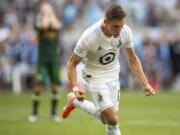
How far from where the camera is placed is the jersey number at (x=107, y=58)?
1230 cm

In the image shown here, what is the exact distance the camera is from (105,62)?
12383 mm

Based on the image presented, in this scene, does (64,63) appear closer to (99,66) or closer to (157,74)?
(157,74)

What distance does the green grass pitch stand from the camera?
50.6 ft

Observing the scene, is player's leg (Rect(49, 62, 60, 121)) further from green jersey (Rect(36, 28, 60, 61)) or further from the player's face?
the player's face

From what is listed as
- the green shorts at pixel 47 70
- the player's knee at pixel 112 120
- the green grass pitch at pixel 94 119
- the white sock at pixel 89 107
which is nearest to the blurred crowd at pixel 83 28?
the green grass pitch at pixel 94 119

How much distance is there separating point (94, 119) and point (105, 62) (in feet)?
21.9

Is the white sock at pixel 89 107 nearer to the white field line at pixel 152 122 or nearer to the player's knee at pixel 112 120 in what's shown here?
the player's knee at pixel 112 120

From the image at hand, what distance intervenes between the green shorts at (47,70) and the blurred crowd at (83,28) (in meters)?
10.6

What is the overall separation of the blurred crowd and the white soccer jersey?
17.2 meters

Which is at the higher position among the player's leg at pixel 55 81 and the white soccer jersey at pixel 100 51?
the white soccer jersey at pixel 100 51

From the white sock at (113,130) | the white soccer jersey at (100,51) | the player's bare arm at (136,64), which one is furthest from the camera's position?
the player's bare arm at (136,64)

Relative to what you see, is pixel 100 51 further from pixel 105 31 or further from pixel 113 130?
pixel 113 130

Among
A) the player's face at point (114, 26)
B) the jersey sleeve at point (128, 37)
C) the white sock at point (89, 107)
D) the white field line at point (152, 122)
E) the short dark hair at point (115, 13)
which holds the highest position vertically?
the short dark hair at point (115, 13)

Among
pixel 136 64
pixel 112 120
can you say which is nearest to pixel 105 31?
pixel 136 64
